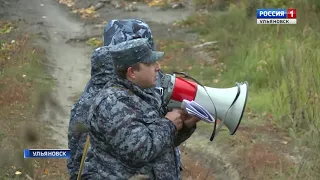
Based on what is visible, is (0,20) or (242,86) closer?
(242,86)

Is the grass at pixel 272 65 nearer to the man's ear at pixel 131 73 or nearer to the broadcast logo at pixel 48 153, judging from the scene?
the broadcast logo at pixel 48 153

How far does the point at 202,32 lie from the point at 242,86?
10.2 m

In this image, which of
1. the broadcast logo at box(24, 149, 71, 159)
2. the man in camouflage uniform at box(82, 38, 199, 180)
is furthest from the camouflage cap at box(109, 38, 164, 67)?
the broadcast logo at box(24, 149, 71, 159)

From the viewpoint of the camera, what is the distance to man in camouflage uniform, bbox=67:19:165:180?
3.16 meters

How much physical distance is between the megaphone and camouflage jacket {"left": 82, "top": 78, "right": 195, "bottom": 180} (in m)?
0.07

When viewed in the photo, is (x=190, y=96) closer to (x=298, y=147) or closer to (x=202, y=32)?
(x=298, y=147)

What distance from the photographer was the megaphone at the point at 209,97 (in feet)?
9.43

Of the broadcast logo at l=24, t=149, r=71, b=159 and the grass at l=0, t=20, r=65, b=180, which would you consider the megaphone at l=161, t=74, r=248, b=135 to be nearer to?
the broadcast logo at l=24, t=149, r=71, b=159

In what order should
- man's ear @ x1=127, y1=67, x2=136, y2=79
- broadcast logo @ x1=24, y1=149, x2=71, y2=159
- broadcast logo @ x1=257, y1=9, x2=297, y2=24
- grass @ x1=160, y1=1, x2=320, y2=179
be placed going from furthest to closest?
broadcast logo @ x1=257, y1=9, x2=297, y2=24 < grass @ x1=160, y1=1, x2=320, y2=179 < broadcast logo @ x1=24, y1=149, x2=71, y2=159 < man's ear @ x1=127, y1=67, x2=136, y2=79

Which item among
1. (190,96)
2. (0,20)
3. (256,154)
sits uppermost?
(190,96)

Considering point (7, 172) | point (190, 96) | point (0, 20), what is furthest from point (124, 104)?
point (0, 20)

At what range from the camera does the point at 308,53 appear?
325 inches

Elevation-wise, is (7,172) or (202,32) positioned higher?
(7,172)

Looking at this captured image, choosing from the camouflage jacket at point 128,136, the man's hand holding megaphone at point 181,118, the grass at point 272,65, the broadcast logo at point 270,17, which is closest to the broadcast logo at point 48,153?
the camouflage jacket at point 128,136
